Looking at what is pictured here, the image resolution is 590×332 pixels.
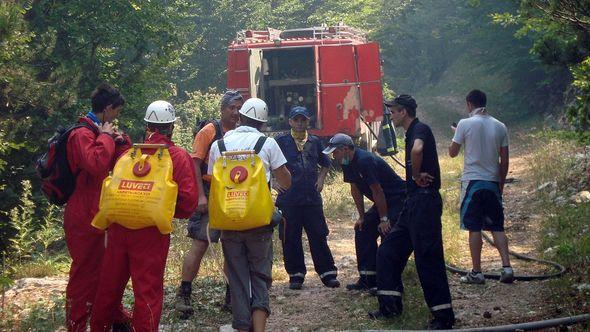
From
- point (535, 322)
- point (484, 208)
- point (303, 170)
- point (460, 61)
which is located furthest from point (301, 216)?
point (460, 61)

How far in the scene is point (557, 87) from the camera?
95.2ft

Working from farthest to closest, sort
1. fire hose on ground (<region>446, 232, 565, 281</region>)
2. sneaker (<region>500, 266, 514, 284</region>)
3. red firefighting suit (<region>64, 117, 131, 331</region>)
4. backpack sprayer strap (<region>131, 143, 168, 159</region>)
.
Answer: sneaker (<region>500, 266, 514, 284</region>) → fire hose on ground (<region>446, 232, 565, 281</region>) → red firefighting suit (<region>64, 117, 131, 331</region>) → backpack sprayer strap (<region>131, 143, 168, 159</region>)

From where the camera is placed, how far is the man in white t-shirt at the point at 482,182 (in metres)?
8.30

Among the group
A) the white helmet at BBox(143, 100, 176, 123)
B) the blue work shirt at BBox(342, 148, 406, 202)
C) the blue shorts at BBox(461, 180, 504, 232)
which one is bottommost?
the blue shorts at BBox(461, 180, 504, 232)

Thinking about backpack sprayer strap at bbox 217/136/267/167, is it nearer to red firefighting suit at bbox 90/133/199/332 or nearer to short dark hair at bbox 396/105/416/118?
Result: red firefighting suit at bbox 90/133/199/332

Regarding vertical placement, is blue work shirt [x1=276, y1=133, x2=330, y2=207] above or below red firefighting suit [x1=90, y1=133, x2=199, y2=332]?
above

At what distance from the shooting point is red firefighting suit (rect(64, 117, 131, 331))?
617 centimetres

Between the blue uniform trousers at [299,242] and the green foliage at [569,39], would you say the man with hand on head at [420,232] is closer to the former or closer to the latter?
the green foliage at [569,39]

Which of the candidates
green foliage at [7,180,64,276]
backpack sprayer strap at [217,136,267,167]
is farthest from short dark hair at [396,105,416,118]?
green foliage at [7,180,64,276]

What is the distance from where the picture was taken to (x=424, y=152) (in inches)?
267

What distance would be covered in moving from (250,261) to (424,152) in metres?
1.61

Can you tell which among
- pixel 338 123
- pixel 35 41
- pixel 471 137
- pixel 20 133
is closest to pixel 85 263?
pixel 471 137

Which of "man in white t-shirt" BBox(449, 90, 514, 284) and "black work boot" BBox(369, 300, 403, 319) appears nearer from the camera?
"black work boot" BBox(369, 300, 403, 319)

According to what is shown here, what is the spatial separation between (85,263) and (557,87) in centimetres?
2509
